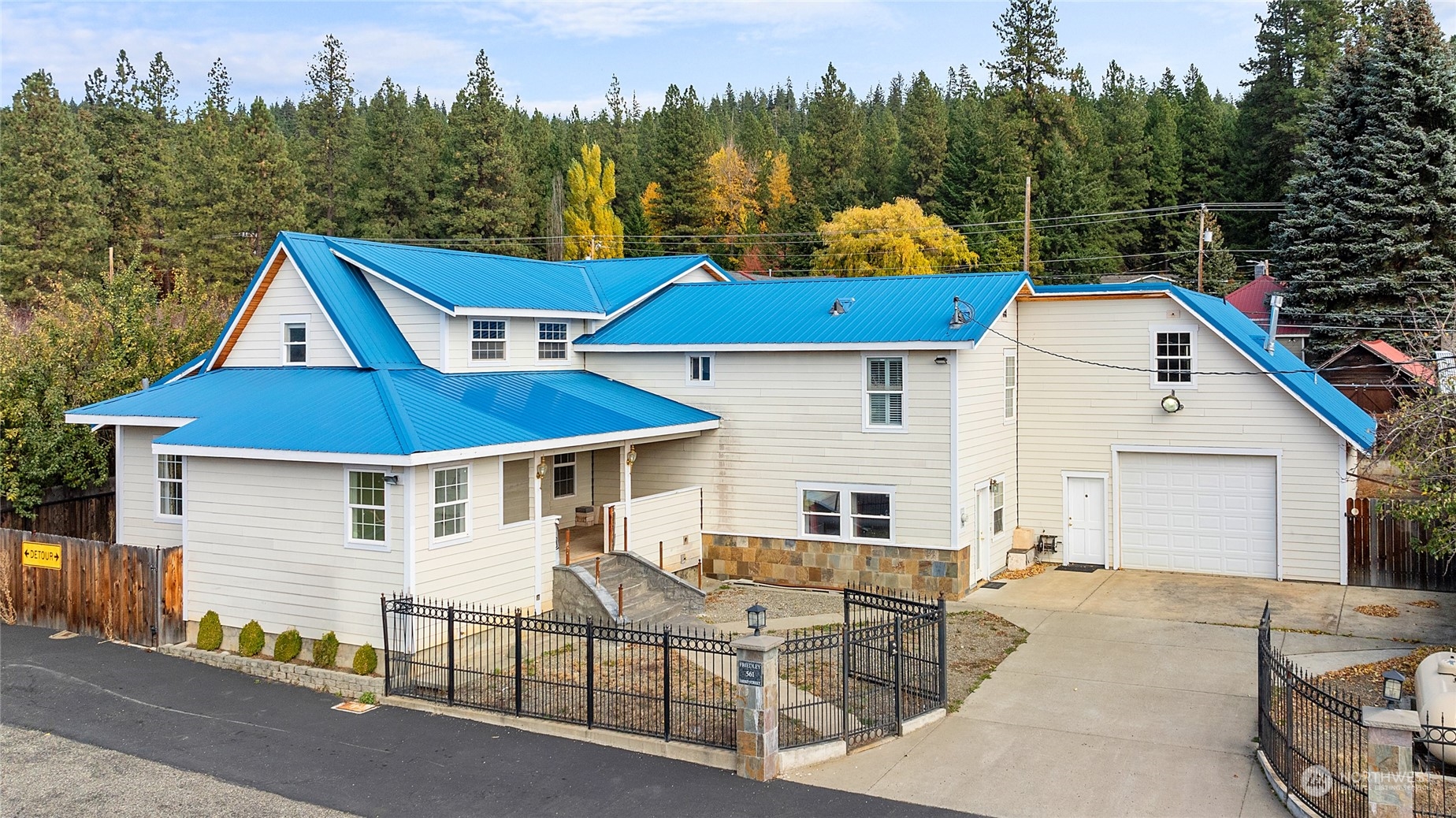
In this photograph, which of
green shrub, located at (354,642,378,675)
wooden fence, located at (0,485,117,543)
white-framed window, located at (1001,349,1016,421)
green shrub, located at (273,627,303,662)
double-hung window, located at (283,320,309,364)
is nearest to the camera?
green shrub, located at (354,642,378,675)

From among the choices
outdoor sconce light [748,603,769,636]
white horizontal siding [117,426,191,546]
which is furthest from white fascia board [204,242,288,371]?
outdoor sconce light [748,603,769,636]

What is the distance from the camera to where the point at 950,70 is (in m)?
143

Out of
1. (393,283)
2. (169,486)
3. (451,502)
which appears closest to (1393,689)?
(451,502)

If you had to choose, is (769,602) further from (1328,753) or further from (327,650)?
(1328,753)

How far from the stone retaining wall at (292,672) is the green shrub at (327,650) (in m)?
0.18

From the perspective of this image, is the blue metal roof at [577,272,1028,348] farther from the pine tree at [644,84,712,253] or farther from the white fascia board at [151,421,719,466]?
the pine tree at [644,84,712,253]

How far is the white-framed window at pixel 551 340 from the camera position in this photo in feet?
79.3

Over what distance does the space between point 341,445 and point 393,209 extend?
169 ft

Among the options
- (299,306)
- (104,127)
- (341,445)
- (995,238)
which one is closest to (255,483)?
(341,445)

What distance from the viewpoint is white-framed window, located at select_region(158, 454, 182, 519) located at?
20875mm

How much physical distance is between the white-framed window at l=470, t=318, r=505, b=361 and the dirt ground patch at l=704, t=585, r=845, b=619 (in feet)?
21.6

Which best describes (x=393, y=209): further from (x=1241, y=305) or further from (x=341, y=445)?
(x=341, y=445)

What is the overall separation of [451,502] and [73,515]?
1279 cm

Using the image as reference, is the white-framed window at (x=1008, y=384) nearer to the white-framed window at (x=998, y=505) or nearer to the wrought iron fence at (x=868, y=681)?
the white-framed window at (x=998, y=505)
